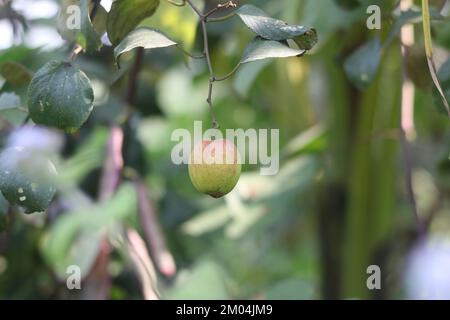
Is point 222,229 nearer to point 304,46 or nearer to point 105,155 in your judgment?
point 105,155

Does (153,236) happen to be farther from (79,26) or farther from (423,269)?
(423,269)

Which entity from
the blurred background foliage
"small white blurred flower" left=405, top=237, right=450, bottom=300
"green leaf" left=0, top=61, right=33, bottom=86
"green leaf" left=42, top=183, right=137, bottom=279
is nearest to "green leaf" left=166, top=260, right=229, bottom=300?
the blurred background foliage

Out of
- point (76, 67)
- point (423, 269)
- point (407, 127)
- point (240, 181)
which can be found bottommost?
point (423, 269)

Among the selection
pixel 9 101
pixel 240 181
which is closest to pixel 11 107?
pixel 9 101

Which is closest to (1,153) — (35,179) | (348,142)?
(35,179)

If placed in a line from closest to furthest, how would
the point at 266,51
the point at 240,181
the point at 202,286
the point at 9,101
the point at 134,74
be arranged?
the point at 266,51 → the point at 9,101 → the point at 202,286 → the point at 134,74 → the point at 240,181
